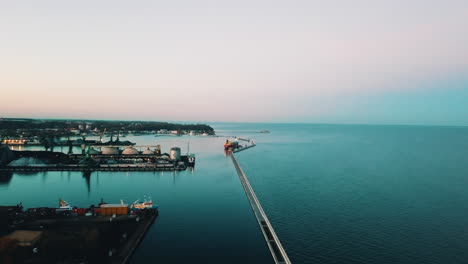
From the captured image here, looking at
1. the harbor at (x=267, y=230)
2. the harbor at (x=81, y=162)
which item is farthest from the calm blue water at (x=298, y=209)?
the harbor at (x=81, y=162)

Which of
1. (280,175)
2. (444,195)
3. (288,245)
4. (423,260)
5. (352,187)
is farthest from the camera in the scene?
(280,175)

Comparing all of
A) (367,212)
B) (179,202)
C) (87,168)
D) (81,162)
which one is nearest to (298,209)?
(367,212)

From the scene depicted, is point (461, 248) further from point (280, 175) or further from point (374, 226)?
point (280, 175)

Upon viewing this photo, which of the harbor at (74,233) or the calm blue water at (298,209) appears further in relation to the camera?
the calm blue water at (298,209)

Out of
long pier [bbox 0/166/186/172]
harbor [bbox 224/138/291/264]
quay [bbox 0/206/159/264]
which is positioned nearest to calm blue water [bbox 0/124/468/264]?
harbor [bbox 224/138/291/264]

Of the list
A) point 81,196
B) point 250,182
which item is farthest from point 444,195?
point 81,196

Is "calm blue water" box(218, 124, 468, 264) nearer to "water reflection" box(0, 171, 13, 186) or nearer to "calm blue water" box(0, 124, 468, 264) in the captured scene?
"calm blue water" box(0, 124, 468, 264)

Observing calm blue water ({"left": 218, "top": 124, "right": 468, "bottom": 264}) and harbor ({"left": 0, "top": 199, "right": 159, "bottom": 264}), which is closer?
harbor ({"left": 0, "top": 199, "right": 159, "bottom": 264})

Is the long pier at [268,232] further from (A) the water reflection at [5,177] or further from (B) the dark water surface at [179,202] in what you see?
(A) the water reflection at [5,177]
